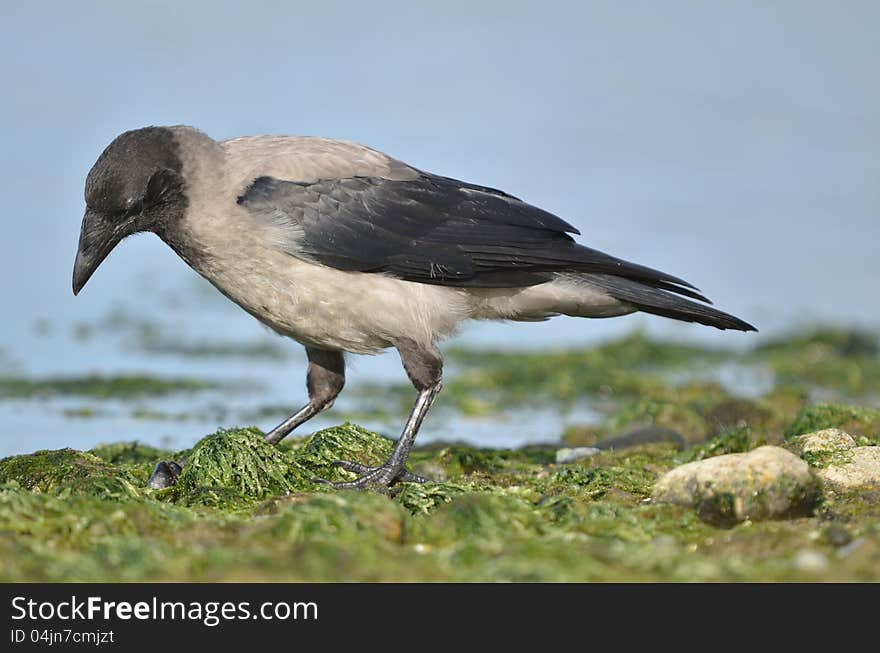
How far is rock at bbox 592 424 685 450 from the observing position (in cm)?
839

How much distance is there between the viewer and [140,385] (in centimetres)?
1114

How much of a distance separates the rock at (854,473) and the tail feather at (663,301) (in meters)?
1.17

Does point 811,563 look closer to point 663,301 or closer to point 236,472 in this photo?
point 236,472

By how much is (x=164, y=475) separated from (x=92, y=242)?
54.5 inches

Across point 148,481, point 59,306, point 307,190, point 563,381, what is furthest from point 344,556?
point 59,306

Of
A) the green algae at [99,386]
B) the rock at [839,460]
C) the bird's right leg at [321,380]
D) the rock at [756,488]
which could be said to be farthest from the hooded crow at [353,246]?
the green algae at [99,386]

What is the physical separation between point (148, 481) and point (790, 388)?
6438 millimetres

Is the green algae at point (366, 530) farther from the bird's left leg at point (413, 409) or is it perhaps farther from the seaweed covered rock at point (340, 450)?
the bird's left leg at point (413, 409)

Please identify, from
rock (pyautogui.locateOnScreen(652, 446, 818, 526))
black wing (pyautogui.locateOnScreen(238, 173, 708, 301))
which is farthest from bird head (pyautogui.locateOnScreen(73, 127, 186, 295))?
rock (pyautogui.locateOnScreen(652, 446, 818, 526))

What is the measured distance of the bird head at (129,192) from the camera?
6887mm

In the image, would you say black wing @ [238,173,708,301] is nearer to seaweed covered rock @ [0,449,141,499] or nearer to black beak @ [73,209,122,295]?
black beak @ [73,209,122,295]

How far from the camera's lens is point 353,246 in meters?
7.08

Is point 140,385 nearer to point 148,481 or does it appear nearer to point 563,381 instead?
point 563,381

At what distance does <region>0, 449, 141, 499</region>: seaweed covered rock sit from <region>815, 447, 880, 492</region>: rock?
3403 mm
